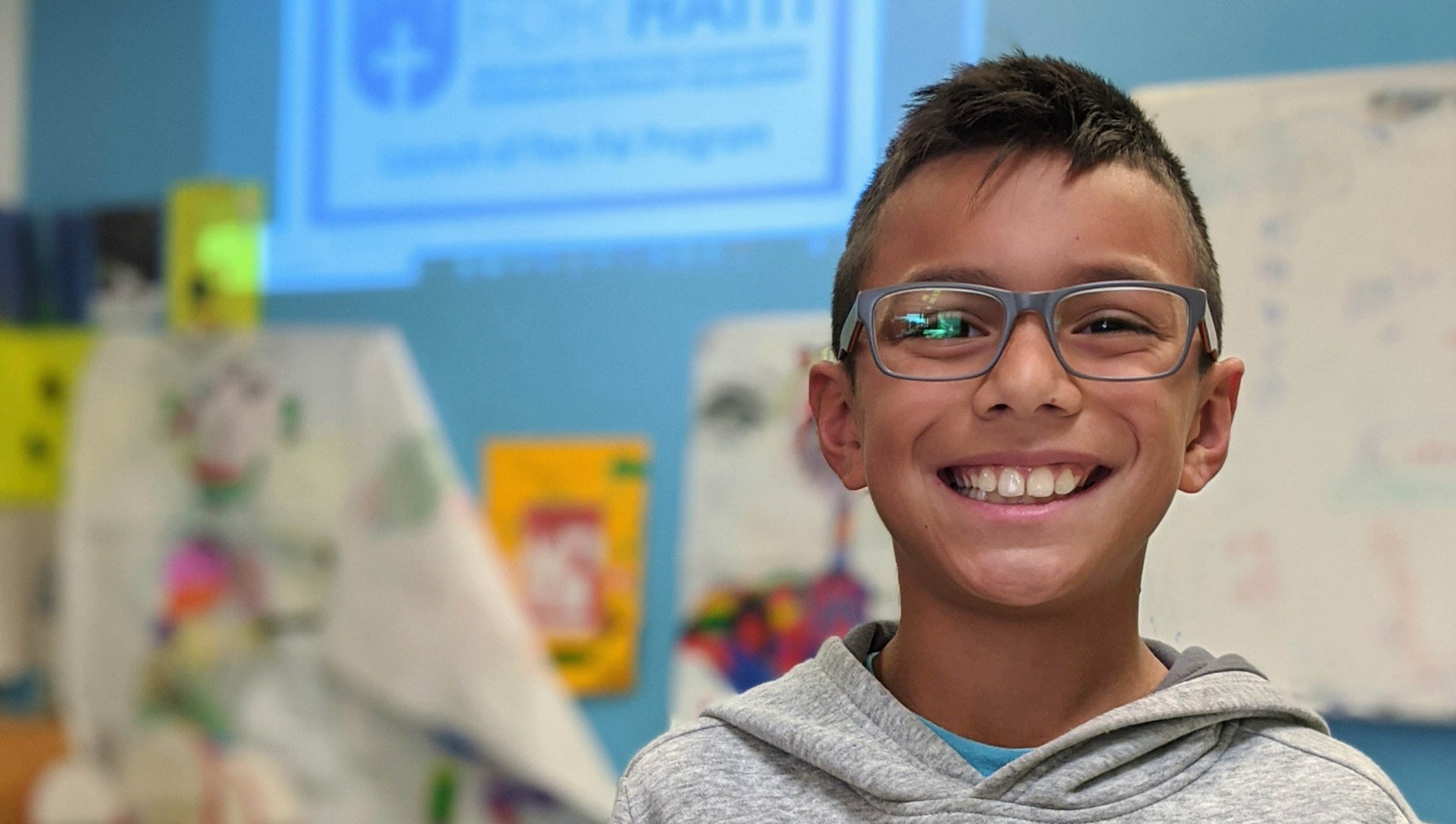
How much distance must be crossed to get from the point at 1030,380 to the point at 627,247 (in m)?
1.04

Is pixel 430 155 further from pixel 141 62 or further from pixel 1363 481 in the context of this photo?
pixel 1363 481

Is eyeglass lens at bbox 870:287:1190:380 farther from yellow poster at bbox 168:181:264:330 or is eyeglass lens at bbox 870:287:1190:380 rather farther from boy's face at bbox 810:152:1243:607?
yellow poster at bbox 168:181:264:330

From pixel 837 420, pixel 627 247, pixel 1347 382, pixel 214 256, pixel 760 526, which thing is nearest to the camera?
pixel 837 420

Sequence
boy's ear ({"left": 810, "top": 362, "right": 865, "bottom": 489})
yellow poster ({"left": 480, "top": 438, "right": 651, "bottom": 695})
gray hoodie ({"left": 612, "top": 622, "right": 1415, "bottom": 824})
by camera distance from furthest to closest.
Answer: yellow poster ({"left": 480, "top": 438, "right": 651, "bottom": 695}), boy's ear ({"left": 810, "top": 362, "right": 865, "bottom": 489}), gray hoodie ({"left": 612, "top": 622, "right": 1415, "bottom": 824})

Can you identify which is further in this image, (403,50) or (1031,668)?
(403,50)

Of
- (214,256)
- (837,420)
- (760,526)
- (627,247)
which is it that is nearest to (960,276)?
(837,420)

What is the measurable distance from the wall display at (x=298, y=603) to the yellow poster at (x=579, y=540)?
0.12ft

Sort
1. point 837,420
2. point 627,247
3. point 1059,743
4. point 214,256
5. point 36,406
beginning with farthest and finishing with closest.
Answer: point 36,406
point 214,256
point 627,247
point 837,420
point 1059,743

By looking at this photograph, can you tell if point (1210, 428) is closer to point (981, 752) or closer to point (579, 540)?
point (981, 752)

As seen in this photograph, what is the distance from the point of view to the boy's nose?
639 millimetres

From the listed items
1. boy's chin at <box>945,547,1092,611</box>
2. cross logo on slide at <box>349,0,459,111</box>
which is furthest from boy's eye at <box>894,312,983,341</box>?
cross logo on slide at <box>349,0,459,111</box>

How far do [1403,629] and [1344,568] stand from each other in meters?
0.07

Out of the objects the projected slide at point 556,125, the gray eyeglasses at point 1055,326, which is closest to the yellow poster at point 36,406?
the projected slide at point 556,125

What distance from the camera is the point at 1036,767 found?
0.65 metres
